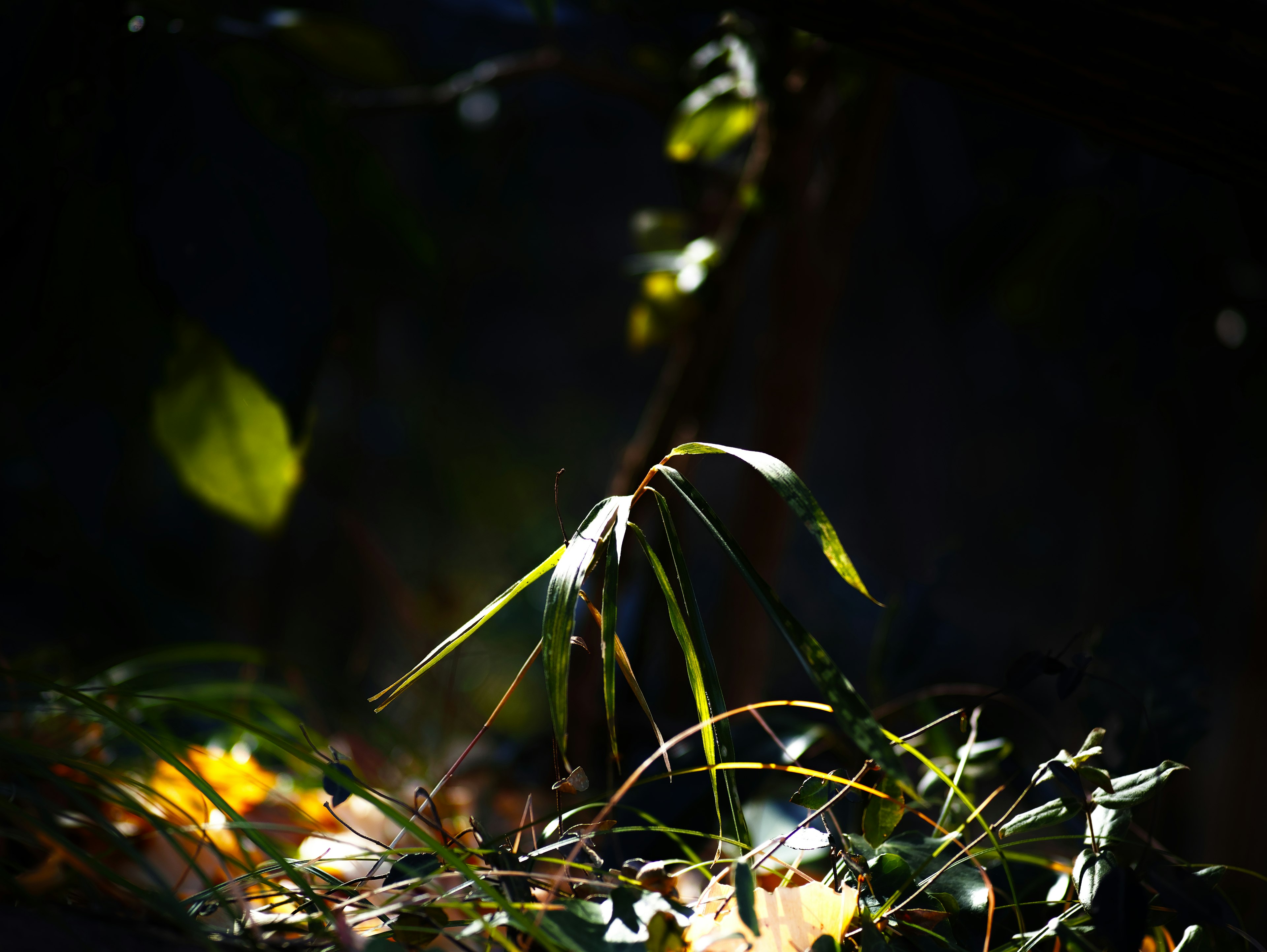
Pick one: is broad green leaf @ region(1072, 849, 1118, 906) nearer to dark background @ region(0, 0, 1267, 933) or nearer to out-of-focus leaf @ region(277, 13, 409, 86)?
dark background @ region(0, 0, 1267, 933)

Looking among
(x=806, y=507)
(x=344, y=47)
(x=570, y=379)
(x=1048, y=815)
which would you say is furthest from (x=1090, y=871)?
(x=570, y=379)

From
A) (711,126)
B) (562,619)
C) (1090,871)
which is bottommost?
(1090,871)

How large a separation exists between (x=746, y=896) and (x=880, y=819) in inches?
3.2

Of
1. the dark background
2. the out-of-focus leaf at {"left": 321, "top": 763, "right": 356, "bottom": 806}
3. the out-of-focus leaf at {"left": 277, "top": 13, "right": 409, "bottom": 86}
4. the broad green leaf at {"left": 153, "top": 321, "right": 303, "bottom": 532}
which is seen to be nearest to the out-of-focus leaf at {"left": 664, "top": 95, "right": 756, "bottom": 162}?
the dark background

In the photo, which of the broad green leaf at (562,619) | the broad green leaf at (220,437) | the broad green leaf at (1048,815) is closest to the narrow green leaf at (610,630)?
the broad green leaf at (562,619)

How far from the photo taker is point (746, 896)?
6.0 inches

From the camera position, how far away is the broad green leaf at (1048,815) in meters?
0.19

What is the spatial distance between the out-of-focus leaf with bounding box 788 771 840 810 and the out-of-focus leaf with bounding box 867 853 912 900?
0.02m

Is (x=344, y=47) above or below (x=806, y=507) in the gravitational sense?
above

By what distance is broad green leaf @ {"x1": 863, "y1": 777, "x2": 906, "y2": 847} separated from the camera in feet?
0.70

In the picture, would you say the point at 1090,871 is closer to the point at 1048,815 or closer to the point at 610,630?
the point at 1048,815

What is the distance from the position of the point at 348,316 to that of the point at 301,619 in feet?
2.65

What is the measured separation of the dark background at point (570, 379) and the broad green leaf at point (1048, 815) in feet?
0.11

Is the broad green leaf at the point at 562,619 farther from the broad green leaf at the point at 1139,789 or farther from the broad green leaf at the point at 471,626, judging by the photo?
the broad green leaf at the point at 1139,789
